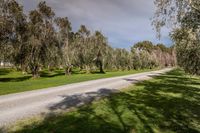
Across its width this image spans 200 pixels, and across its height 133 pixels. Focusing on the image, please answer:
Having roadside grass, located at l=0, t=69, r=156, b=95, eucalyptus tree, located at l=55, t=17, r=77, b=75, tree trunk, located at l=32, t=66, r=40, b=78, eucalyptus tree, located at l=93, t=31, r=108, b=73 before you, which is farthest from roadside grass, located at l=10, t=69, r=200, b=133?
eucalyptus tree, located at l=93, t=31, r=108, b=73

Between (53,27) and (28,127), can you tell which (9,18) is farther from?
(28,127)

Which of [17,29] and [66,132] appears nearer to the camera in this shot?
[66,132]

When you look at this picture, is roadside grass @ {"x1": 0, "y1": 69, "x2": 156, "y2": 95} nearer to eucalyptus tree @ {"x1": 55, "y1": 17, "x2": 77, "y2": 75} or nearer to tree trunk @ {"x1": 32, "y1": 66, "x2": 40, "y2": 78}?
tree trunk @ {"x1": 32, "y1": 66, "x2": 40, "y2": 78}

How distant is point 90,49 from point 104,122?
58548 mm

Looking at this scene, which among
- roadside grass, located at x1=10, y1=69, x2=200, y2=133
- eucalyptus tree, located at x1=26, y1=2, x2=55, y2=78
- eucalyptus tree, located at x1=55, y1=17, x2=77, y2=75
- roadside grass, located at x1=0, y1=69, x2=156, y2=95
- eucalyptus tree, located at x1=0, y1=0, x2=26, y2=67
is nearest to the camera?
roadside grass, located at x1=10, y1=69, x2=200, y2=133

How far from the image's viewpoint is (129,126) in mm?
9383

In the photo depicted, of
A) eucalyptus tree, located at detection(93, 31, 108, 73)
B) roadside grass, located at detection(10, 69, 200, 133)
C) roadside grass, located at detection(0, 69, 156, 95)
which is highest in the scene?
eucalyptus tree, located at detection(93, 31, 108, 73)

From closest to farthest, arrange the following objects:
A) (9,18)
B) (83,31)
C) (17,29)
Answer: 1. (9,18)
2. (17,29)
3. (83,31)

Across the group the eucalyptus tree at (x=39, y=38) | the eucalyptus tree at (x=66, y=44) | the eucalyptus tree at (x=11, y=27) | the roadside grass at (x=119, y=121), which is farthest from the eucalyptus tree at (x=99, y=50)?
the roadside grass at (x=119, y=121)

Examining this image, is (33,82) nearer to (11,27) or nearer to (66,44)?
(11,27)

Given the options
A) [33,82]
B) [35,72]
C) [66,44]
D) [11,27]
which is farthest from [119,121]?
[66,44]

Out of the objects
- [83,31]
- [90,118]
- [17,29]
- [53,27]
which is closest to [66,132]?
[90,118]

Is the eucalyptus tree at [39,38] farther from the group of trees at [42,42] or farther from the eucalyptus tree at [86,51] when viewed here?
the eucalyptus tree at [86,51]

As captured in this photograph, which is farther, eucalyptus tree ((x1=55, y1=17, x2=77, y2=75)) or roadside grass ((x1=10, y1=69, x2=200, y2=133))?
eucalyptus tree ((x1=55, y1=17, x2=77, y2=75))
